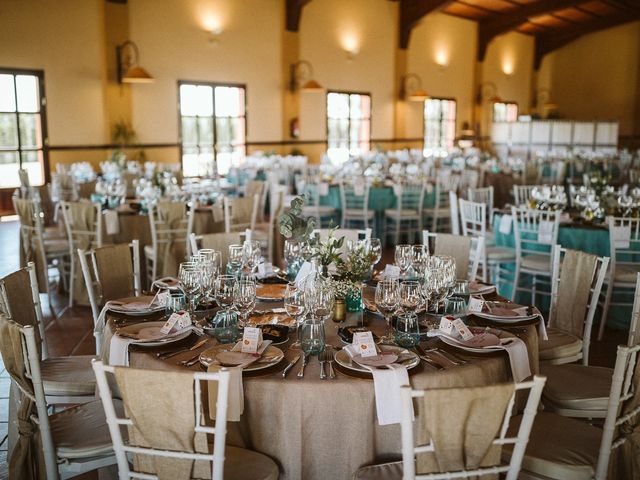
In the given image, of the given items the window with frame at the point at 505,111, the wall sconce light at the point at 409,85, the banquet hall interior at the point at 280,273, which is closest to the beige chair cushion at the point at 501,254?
the banquet hall interior at the point at 280,273

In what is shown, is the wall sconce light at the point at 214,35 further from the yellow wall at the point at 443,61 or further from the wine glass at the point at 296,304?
the wine glass at the point at 296,304

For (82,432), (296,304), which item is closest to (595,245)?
(296,304)

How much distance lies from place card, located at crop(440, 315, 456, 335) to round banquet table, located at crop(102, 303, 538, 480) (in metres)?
0.27

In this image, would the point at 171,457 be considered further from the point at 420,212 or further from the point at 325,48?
the point at 325,48

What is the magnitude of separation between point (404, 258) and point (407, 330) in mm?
797

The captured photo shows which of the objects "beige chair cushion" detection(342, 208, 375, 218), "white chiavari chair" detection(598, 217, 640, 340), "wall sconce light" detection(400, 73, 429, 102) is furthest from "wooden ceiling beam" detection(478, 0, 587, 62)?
"white chiavari chair" detection(598, 217, 640, 340)

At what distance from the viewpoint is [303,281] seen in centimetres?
263

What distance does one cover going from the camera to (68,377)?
3.03 m

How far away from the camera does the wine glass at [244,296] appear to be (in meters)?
2.67

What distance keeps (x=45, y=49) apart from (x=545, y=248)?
28.1 feet

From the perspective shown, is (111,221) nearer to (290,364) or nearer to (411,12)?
(290,364)

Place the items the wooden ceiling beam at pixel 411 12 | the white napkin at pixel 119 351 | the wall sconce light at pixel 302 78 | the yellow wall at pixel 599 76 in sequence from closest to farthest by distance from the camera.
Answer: the white napkin at pixel 119 351 → the wall sconce light at pixel 302 78 → the wooden ceiling beam at pixel 411 12 → the yellow wall at pixel 599 76

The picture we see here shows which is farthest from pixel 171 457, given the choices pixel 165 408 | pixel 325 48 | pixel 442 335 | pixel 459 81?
pixel 459 81

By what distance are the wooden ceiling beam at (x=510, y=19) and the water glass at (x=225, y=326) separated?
55.8 ft
